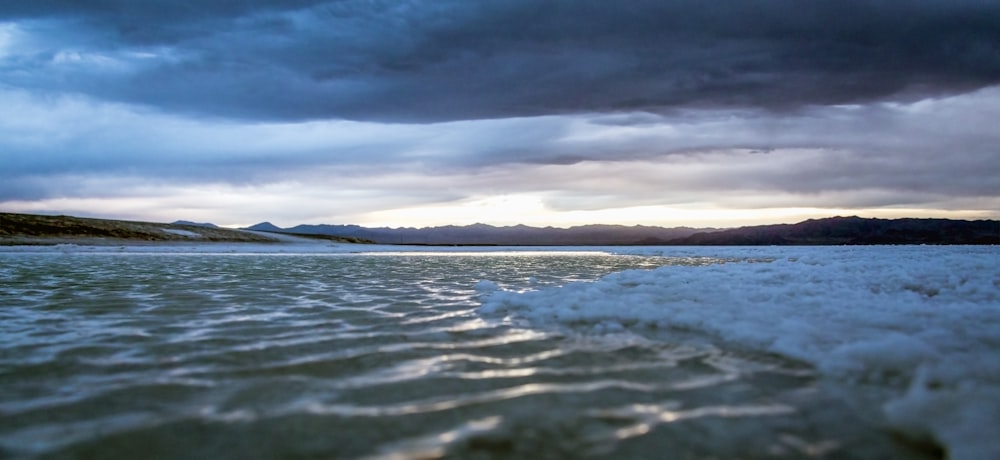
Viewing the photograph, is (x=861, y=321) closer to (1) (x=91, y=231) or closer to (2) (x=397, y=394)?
(2) (x=397, y=394)

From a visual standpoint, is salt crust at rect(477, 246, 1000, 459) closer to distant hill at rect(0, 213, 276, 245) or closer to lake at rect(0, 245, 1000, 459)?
lake at rect(0, 245, 1000, 459)

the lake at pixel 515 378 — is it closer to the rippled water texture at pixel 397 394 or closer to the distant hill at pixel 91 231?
the rippled water texture at pixel 397 394

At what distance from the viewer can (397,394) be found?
11.3 feet

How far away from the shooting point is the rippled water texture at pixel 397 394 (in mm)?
2629

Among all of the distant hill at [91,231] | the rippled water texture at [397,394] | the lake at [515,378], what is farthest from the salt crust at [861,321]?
the distant hill at [91,231]

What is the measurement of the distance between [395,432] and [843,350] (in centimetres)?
358

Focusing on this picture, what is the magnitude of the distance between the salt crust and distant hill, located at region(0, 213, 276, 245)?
48.3m

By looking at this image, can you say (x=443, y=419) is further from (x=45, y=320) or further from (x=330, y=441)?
(x=45, y=320)

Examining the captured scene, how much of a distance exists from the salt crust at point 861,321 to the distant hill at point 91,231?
4834 cm

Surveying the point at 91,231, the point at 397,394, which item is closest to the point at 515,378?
the point at 397,394

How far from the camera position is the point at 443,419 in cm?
296

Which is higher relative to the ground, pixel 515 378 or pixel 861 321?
pixel 861 321

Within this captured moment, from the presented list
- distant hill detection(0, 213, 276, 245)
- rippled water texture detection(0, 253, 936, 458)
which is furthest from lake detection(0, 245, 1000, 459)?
distant hill detection(0, 213, 276, 245)

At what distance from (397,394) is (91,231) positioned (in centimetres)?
5829
